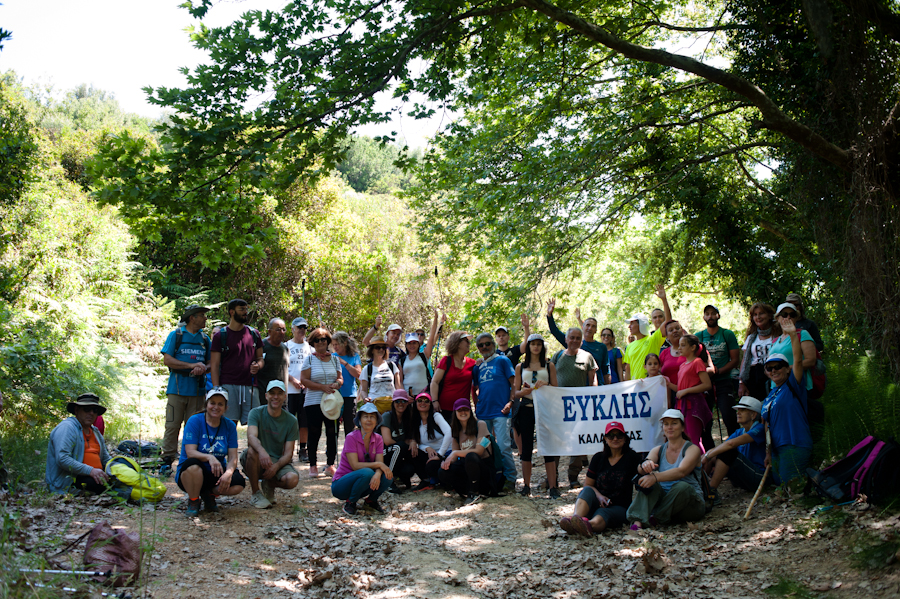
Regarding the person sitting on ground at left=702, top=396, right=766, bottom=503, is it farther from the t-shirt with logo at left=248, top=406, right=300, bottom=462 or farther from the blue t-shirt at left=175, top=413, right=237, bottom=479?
the blue t-shirt at left=175, top=413, right=237, bottom=479

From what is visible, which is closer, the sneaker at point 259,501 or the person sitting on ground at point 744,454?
the person sitting on ground at point 744,454

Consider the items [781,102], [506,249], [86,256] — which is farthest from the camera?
[86,256]

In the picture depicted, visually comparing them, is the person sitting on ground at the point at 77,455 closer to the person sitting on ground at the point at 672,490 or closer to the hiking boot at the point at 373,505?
the hiking boot at the point at 373,505

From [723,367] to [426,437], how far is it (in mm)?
3910

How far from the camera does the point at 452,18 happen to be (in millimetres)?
Answer: 7285

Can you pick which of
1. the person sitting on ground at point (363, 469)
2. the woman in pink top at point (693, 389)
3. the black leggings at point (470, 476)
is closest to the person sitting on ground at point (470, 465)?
the black leggings at point (470, 476)

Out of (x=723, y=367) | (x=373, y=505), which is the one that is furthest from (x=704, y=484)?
(x=373, y=505)

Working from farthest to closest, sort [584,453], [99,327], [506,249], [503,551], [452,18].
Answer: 1. [99,327]
2. [506,249]
3. [584,453]
4. [452,18]
5. [503,551]

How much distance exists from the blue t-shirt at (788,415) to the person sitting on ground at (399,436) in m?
4.23

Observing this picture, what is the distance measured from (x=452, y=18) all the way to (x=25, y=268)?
11.3 meters

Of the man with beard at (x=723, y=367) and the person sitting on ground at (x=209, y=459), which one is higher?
the man with beard at (x=723, y=367)

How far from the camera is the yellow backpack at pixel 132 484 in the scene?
20.4 ft

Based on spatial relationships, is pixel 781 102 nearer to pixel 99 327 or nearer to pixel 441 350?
pixel 441 350

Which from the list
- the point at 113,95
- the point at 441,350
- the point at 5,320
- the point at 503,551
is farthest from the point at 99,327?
the point at 113,95
